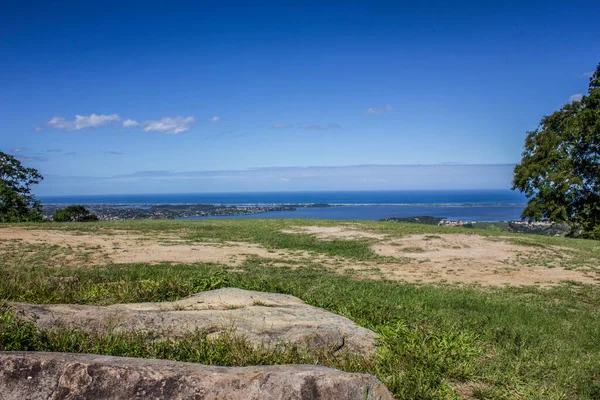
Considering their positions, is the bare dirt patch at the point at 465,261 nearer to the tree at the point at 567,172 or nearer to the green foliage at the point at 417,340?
the green foliage at the point at 417,340

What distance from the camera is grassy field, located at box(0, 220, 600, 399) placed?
3680 millimetres

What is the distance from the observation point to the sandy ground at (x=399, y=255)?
1281cm

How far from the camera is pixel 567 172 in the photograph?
2803 cm

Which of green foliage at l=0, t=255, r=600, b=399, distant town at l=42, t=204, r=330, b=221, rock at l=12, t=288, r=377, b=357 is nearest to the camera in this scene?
green foliage at l=0, t=255, r=600, b=399

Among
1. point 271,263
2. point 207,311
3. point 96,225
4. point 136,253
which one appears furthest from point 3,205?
point 207,311

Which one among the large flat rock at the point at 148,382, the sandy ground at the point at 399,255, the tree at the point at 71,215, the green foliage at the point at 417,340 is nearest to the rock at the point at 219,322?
the green foliage at the point at 417,340

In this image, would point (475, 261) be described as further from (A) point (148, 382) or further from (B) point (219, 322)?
(A) point (148, 382)

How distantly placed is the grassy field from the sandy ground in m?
0.26

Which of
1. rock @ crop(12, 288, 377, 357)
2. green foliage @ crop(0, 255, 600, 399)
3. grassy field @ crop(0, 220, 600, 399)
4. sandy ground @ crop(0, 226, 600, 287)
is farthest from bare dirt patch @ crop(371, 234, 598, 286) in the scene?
rock @ crop(12, 288, 377, 357)

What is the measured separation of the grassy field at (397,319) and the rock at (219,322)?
9.6 inches

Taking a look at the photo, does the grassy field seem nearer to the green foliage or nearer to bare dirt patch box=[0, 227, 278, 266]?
the green foliage

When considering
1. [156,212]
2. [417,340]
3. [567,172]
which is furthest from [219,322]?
[156,212]

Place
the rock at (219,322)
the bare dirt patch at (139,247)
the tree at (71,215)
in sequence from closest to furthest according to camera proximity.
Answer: the rock at (219,322) → the bare dirt patch at (139,247) → the tree at (71,215)

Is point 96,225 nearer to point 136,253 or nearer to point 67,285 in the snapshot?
point 136,253
